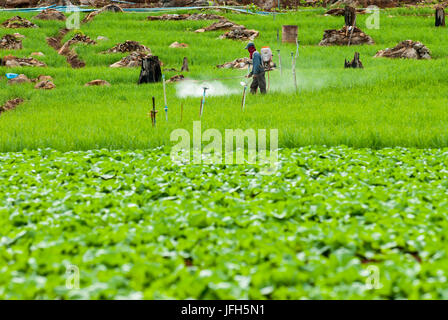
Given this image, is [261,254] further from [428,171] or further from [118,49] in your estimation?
[118,49]

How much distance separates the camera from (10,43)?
109 feet

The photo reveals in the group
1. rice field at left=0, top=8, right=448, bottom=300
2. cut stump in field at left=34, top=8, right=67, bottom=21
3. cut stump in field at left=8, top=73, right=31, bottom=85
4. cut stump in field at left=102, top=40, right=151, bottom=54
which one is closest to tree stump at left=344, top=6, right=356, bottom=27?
cut stump in field at left=102, top=40, right=151, bottom=54

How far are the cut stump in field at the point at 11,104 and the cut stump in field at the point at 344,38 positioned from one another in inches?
897

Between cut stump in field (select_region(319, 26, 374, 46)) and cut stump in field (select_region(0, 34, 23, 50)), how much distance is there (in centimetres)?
2165

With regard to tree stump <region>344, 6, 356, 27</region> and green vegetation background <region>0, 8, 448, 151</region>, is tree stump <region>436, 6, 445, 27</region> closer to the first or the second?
green vegetation background <region>0, 8, 448, 151</region>

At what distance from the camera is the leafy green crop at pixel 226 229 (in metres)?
5.00

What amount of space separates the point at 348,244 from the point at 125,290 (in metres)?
2.74

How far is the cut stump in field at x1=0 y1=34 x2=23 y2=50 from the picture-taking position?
3291 cm

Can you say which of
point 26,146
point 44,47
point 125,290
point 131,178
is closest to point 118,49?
point 44,47

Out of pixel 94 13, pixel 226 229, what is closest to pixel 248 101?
pixel 226 229

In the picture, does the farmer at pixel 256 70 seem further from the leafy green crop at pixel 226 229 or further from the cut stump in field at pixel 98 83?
the leafy green crop at pixel 226 229

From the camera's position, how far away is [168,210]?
7.14 m

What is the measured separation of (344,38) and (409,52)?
24.4 ft

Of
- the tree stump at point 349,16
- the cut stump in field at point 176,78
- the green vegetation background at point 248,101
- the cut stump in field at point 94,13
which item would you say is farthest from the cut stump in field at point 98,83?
the cut stump in field at point 94,13
